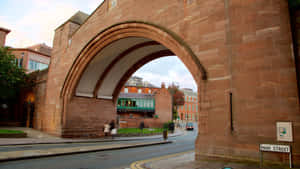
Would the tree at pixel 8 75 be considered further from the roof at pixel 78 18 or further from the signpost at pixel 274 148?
the signpost at pixel 274 148

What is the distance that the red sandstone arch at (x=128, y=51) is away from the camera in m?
8.50

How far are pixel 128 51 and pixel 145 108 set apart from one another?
2726 centimetres

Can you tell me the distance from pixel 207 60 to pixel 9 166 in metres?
7.71

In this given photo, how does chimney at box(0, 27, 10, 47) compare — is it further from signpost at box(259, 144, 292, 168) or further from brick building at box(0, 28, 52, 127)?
signpost at box(259, 144, 292, 168)

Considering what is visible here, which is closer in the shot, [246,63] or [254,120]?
[254,120]

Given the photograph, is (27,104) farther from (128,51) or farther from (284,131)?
(284,131)

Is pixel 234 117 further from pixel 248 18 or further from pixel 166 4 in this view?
pixel 166 4

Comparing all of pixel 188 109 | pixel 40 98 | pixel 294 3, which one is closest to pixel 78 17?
pixel 40 98

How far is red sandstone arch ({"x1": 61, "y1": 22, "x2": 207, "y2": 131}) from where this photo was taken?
8.50m

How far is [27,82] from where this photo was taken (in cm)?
2344

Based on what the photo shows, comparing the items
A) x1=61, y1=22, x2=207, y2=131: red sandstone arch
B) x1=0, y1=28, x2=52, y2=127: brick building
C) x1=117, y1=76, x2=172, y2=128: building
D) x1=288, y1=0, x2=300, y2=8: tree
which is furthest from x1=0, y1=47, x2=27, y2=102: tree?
x1=288, y1=0, x2=300, y2=8: tree

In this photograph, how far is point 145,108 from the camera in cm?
4206

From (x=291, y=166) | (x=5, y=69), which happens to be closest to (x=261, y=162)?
(x=291, y=166)

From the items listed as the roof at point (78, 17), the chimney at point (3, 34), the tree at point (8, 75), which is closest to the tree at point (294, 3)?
the roof at point (78, 17)
